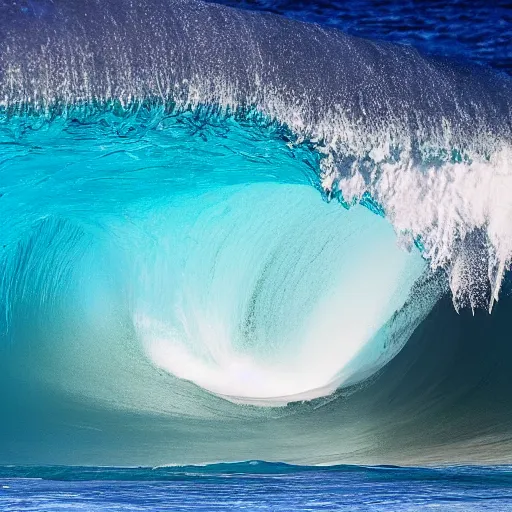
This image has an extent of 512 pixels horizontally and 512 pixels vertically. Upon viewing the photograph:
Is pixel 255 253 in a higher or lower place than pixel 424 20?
lower

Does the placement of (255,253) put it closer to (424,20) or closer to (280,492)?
(424,20)

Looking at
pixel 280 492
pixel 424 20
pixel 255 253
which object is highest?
pixel 424 20

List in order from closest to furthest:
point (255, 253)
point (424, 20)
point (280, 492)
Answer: point (280, 492) → point (424, 20) → point (255, 253)

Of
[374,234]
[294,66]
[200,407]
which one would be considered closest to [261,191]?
[374,234]

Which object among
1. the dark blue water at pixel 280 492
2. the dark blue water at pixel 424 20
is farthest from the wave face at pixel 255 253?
the dark blue water at pixel 280 492

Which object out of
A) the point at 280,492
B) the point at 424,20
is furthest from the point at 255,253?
the point at 280,492

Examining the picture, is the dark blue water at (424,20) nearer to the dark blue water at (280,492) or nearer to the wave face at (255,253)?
the wave face at (255,253)

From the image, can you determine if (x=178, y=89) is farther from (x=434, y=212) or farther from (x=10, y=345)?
(x=10, y=345)
